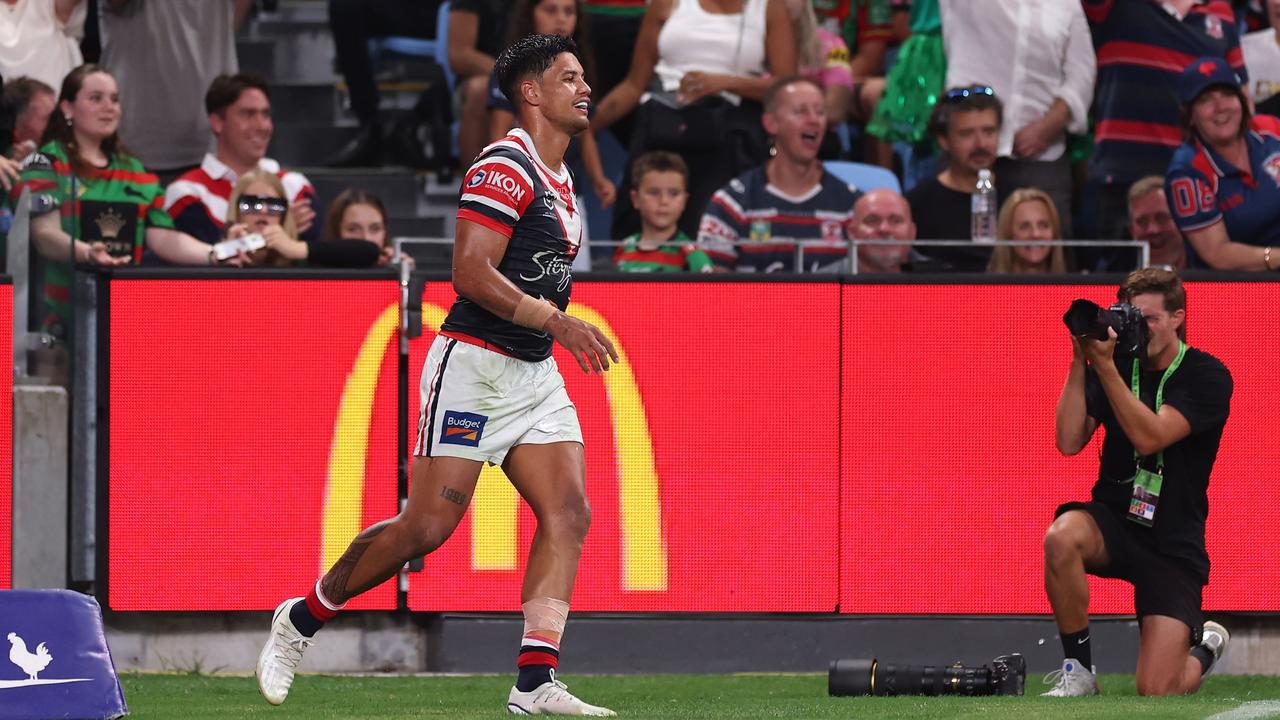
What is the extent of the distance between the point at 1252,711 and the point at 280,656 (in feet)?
11.0

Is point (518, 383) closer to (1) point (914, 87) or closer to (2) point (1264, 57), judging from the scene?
(1) point (914, 87)

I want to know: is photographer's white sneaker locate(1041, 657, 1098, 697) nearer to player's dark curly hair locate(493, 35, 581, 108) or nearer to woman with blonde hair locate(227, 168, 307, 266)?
player's dark curly hair locate(493, 35, 581, 108)

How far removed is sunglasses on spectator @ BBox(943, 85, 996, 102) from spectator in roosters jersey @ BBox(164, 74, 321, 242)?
10.9 feet

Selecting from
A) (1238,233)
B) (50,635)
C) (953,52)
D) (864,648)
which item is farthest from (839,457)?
(50,635)

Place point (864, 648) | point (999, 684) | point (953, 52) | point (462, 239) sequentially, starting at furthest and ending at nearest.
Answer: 1. point (953, 52)
2. point (864, 648)
3. point (999, 684)
4. point (462, 239)

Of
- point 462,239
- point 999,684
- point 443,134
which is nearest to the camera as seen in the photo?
point 462,239

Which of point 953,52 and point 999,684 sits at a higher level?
point 953,52

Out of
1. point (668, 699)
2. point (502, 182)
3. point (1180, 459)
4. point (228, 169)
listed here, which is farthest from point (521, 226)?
point (228, 169)

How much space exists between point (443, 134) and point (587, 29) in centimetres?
139

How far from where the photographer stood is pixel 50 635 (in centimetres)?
690

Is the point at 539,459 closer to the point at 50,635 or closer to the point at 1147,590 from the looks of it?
the point at 50,635

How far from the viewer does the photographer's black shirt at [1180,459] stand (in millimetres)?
8336

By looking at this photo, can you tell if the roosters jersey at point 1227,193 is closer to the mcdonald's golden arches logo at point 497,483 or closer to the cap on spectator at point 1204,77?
the cap on spectator at point 1204,77

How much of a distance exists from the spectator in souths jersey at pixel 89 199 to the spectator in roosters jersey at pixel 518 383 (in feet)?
9.10
